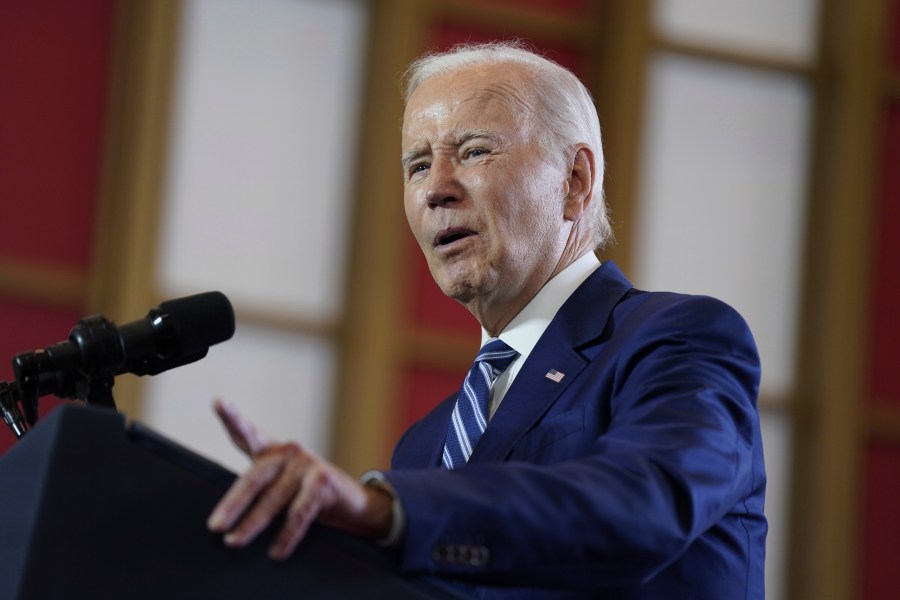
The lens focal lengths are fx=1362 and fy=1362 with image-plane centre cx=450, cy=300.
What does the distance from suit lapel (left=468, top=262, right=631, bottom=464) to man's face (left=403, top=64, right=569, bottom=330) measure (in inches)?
7.5

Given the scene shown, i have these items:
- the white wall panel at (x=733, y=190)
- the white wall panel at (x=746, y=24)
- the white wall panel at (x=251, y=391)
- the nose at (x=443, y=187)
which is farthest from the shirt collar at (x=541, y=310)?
the white wall panel at (x=746, y=24)

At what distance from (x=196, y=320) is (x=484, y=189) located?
89 cm

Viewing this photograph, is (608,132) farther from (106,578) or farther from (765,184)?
(106,578)

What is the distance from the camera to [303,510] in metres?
1.19

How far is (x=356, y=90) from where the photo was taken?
488 cm

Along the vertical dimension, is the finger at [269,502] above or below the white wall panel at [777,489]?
above

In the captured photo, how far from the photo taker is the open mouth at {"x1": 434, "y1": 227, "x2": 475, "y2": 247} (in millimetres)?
2283

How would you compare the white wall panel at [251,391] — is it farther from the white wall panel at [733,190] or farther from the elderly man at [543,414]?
the elderly man at [543,414]

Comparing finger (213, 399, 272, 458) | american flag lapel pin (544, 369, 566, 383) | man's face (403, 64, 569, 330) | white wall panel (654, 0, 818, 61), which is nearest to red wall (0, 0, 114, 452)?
white wall panel (654, 0, 818, 61)

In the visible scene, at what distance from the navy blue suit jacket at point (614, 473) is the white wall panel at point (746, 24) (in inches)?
130

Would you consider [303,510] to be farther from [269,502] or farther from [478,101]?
[478,101]

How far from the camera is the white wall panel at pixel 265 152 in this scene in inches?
182

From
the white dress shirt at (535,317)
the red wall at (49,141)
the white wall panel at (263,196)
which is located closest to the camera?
the white dress shirt at (535,317)

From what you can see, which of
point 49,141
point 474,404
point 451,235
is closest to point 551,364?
point 474,404
